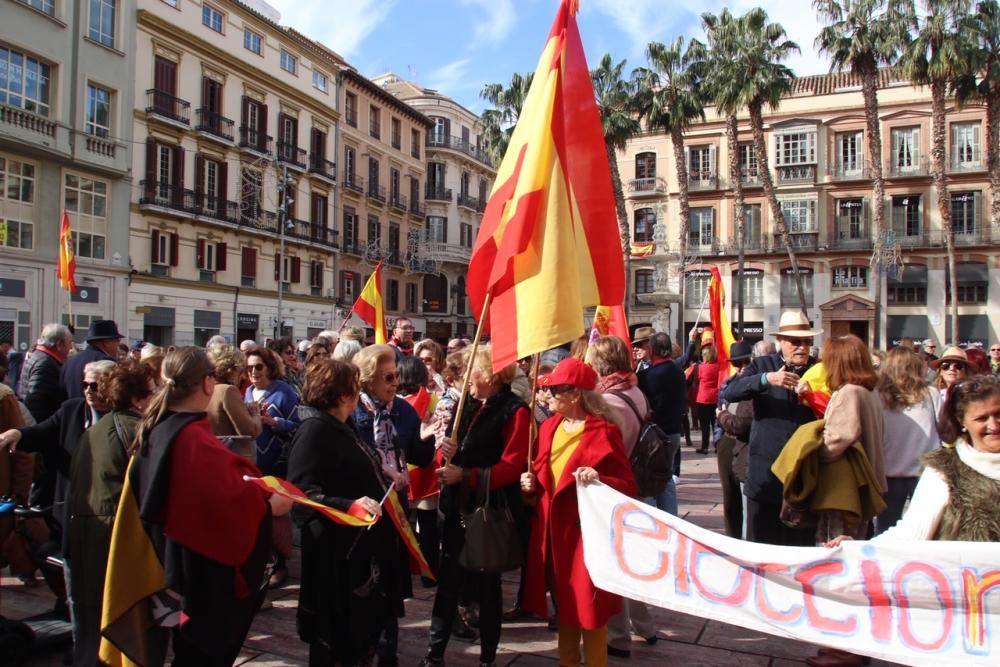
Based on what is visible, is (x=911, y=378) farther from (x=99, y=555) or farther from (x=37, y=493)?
(x=37, y=493)

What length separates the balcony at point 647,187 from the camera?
131 ft

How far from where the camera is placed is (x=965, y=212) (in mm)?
35219

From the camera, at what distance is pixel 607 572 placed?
11.2 feet

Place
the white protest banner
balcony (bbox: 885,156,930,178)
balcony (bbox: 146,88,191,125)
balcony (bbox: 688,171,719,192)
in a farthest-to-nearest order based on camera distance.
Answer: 1. balcony (bbox: 688,171,719,192)
2. balcony (bbox: 885,156,930,178)
3. balcony (bbox: 146,88,191,125)
4. the white protest banner

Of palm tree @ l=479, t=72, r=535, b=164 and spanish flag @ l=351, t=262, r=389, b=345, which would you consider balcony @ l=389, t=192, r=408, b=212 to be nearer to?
palm tree @ l=479, t=72, r=535, b=164

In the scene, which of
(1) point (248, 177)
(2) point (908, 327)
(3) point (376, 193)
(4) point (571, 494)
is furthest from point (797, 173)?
(4) point (571, 494)

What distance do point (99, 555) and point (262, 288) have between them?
30359 mm

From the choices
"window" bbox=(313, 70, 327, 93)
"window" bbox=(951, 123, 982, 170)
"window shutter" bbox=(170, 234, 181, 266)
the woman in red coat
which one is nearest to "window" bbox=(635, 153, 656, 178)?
"window" bbox=(951, 123, 982, 170)

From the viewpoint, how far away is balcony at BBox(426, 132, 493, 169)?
45844 mm

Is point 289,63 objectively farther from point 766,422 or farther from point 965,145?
point 766,422

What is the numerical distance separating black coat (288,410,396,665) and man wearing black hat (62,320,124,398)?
114 inches

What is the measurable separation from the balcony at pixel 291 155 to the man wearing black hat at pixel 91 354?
28.3 metres

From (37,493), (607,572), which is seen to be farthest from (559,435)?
(37,493)

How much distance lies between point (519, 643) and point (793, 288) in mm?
36830
